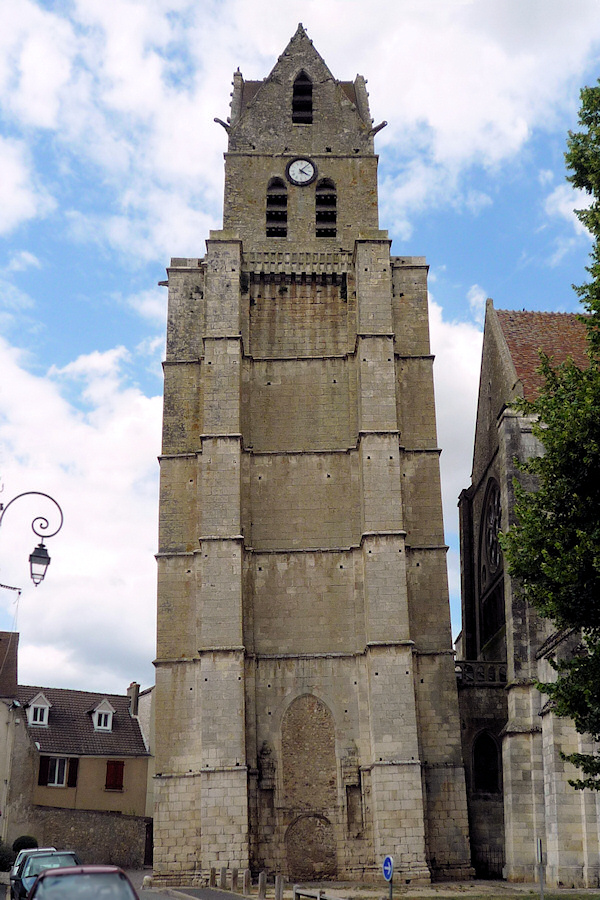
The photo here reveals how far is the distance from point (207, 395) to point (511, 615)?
9.84 metres

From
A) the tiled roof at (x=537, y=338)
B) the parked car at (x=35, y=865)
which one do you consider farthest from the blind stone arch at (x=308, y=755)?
the parked car at (x=35, y=865)

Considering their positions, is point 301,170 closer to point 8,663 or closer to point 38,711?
point 8,663

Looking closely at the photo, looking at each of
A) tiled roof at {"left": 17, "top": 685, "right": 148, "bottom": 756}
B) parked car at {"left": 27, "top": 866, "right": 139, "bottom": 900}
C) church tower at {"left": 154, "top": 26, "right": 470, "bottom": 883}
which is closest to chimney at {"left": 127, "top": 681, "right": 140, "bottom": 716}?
tiled roof at {"left": 17, "top": 685, "right": 148, "bottom": 756}

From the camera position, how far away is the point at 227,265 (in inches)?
1160

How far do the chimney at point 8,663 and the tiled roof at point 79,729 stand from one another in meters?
1.17

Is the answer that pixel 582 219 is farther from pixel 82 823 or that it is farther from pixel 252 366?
pixel 82 823

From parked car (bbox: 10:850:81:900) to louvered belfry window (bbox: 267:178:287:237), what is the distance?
2084cm

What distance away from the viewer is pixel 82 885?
9.20m

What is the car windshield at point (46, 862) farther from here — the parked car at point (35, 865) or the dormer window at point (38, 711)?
the dormer window at point (38, 711)

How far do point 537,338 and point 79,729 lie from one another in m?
19.1

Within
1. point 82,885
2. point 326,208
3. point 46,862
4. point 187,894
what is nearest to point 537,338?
point 326,208

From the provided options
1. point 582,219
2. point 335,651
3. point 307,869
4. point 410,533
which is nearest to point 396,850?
point 307,869

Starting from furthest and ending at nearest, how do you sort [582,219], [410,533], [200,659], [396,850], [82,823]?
[82,823] → [410,533] → [200,659] → [396,850] → [582,219]

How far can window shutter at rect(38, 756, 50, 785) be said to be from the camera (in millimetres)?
31422
